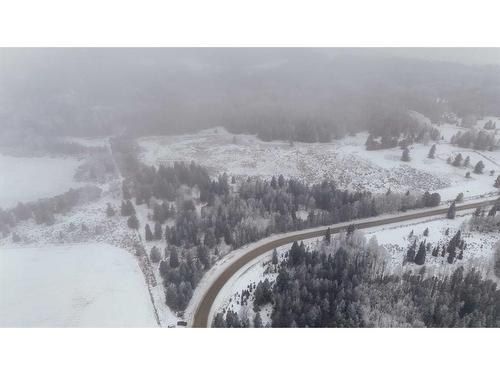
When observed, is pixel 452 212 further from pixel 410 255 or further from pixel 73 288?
pixel 73 288

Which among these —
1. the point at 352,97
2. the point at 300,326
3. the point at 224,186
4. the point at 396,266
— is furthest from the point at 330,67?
the point at 300,326

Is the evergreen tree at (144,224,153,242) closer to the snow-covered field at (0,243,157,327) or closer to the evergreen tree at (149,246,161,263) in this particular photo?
the snow-covered field at (0,243,157,327)

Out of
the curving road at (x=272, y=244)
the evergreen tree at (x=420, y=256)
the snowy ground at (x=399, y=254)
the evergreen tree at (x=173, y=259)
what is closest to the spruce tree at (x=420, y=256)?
the evergreen tree at (x=420, y=256)

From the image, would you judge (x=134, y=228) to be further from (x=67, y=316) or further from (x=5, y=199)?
(x=5, y=199)

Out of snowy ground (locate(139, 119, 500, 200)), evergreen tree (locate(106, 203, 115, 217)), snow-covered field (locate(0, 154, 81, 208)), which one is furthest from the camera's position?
snowy ground (locate(139, 119, 500, 200))

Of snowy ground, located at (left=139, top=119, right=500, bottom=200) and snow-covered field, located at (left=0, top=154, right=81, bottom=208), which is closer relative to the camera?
snow-covered field, located at (left=0, top=154, right=81, bottom=208)

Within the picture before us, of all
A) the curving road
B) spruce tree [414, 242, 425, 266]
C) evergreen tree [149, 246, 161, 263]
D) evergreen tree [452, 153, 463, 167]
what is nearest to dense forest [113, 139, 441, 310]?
evergreen tree [149, 246, 161, 263]

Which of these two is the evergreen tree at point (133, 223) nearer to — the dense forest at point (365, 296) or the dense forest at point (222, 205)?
the dense forest at point (222, 205)

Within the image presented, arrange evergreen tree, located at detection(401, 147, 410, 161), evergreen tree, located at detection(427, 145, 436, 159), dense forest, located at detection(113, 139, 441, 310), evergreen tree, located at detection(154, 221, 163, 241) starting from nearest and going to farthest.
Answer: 1. dense forest, located at detection(113, 139, 441, 310)
2. evergreen tree, located at detection(154, 221, 163, 241)
3. evergreen tree, located at detection(401, 147, 410, 161)
4. evergreen tree, located at detection(427, 145, 436, 159)
